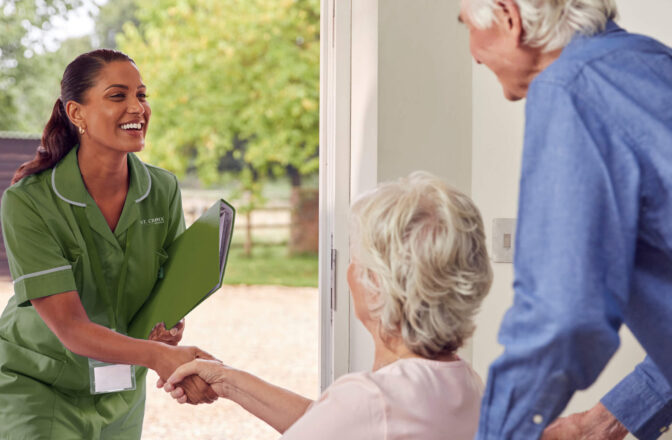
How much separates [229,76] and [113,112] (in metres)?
8.15

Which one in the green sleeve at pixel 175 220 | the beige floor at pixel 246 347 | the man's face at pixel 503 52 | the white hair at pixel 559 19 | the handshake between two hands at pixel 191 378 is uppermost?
the white hair at pixel 559 19

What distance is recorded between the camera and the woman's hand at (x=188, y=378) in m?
1.42

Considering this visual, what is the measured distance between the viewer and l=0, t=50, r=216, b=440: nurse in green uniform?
155 cm

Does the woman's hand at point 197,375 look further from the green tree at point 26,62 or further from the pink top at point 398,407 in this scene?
the green tree at point 26,62

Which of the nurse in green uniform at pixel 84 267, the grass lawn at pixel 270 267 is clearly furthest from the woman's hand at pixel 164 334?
the grass lawn at pixel 270 267

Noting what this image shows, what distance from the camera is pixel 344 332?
1966 mm

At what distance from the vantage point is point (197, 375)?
1437 mm

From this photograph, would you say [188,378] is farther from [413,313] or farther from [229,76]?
[229,76]

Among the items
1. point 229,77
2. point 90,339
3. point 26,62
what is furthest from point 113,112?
point 229,77

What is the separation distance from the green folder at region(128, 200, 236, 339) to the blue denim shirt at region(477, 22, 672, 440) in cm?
83

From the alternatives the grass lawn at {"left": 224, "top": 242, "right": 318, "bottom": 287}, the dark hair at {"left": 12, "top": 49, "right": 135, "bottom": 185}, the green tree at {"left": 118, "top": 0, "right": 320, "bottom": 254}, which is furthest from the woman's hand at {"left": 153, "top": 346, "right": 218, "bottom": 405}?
the grass lawn at {"left": 224, "top": 242, "right": 318, "bottom": 287}

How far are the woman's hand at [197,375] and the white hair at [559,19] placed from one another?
84cm

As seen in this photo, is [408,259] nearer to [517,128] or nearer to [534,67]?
[534,67]

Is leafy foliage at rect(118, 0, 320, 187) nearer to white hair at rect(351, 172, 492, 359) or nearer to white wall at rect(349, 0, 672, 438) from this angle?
white wall at rect(349, 0, 672, 438)
